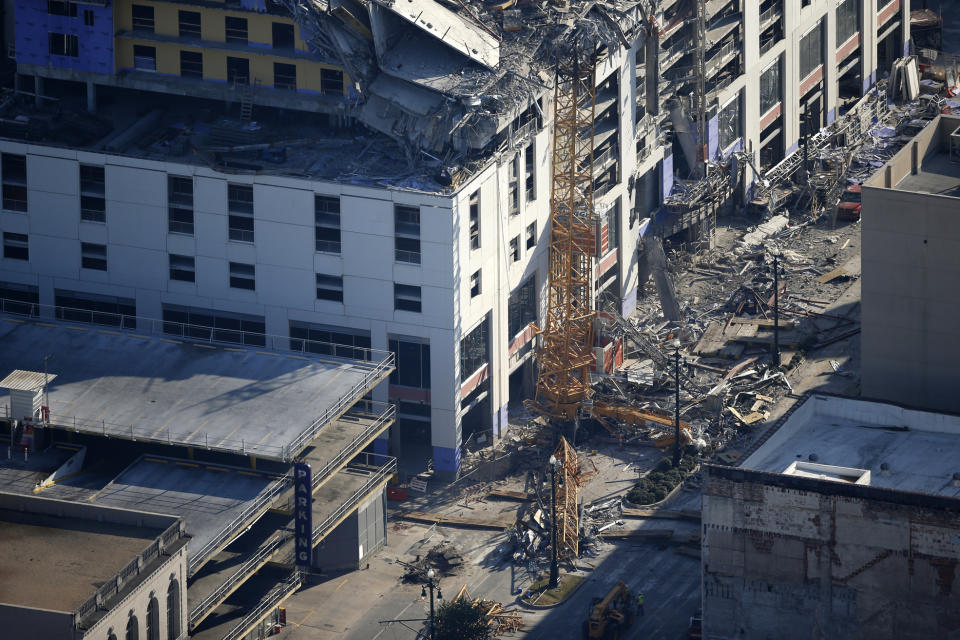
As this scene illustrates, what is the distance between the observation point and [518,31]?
137500 mm

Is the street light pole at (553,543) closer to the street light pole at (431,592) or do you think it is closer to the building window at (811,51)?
the street light pole at (431,592)

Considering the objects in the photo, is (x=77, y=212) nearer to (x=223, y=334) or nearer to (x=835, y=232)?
(x=223, y=334)

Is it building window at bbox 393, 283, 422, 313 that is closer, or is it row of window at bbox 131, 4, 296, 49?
building window at bbox 393, 283, 422, 313

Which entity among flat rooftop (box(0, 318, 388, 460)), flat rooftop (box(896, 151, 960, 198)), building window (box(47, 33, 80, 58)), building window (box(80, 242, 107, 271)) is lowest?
flat rooftop (box(0, 318, 388, 460))

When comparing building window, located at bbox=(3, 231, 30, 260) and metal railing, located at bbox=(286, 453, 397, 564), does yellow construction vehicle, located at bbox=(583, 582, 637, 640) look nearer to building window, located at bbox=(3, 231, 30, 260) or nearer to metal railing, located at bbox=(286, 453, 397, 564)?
metal railing, located at bbox=(286, 453, 397, 564)

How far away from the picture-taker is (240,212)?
424ft

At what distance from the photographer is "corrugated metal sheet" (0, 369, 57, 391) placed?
117250mm

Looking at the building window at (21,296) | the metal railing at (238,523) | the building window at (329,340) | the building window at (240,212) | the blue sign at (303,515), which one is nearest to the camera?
the metal railing at (238,523)

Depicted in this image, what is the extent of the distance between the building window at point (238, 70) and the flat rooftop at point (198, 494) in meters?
29.7

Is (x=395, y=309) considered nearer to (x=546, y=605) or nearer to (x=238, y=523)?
(x=546, y=605)

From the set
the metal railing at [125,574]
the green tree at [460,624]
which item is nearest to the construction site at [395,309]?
the green tree at [460,624]

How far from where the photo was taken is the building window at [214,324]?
132 meters

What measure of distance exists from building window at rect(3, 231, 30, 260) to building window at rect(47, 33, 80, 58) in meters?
12.4

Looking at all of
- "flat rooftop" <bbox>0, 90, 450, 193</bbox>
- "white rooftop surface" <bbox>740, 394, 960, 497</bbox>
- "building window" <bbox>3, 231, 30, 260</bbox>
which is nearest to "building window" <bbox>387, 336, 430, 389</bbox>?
"flat rooftop" <bbox>0, 90, 450, 193</bbox>
